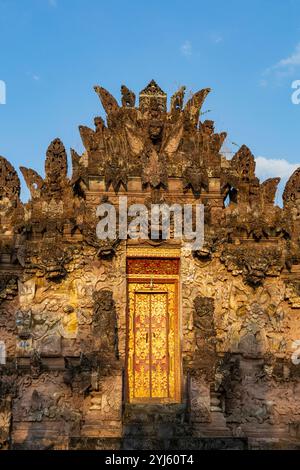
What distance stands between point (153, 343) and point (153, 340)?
8cm

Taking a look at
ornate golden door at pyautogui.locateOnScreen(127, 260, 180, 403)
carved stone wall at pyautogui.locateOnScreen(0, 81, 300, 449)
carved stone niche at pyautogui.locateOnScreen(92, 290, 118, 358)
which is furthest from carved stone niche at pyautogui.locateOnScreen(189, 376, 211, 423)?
carved stone niche at pyautogui.locateOnScreen(92, 290, 118, 358)

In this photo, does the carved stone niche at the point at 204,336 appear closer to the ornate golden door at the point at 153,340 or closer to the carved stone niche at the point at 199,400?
the carved stone niche at the point at 199,400

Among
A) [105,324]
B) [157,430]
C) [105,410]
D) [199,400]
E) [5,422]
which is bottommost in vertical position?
[157,430]

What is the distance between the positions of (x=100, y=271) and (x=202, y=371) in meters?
3.92

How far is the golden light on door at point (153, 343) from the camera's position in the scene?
58.2ft

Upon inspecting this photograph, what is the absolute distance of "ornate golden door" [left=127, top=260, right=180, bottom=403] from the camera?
58.2 ft

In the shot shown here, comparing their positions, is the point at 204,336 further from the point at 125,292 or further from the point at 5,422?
the point at 5,422

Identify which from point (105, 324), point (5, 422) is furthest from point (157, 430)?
point (5, 422)

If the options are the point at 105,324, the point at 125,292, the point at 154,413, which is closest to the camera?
the point at 154,413

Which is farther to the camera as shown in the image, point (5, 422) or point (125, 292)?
point (125, 292)

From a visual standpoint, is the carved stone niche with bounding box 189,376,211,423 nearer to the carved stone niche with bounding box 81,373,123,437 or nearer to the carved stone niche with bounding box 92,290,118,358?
the carved stone niche with bounding box 81,373,123,437

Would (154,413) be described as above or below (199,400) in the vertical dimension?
below

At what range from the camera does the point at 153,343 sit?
59.3 feet

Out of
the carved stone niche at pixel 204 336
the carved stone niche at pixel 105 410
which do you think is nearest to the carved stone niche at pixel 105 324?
the carved stone niche at pixel 105 410
